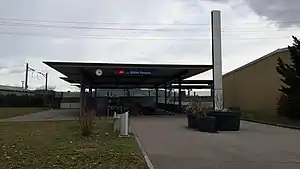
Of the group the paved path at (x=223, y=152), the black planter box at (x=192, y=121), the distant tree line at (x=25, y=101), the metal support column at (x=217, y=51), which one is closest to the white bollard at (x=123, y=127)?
the paved path at (x=223, y=152)

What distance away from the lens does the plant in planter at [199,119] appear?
58.9 feet

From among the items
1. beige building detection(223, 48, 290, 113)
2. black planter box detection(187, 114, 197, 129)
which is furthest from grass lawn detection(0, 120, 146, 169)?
beige building detection(223, 48, 290, 113)

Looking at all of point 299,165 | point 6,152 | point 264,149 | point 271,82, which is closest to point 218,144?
point 264,149

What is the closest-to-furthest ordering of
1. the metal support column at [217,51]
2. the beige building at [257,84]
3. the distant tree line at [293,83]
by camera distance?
1. the distant tree line at [293,83]
2. the metal support column at [217,51]
3. the beige building at [257,84]

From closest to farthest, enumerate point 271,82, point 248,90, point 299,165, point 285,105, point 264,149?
point 299,165 < point 264,149 < point 285,105 < point 271,82 < point 248,90

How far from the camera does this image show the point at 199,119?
18469 millimetres

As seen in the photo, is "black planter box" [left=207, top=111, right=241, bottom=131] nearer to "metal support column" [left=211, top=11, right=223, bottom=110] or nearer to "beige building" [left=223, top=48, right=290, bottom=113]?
"metal support column" [left=211, top=11, right=223, bottom=110]

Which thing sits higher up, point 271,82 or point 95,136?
Answer: point 271,82

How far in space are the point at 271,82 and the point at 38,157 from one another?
974 inches

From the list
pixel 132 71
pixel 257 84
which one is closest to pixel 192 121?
pixel 132 71

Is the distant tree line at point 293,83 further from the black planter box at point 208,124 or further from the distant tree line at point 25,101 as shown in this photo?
the distant tree line at point 25,101

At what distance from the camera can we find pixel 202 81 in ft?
164

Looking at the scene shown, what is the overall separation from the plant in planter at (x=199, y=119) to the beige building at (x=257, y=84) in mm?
11989

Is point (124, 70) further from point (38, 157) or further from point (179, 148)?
point (38, 157)
